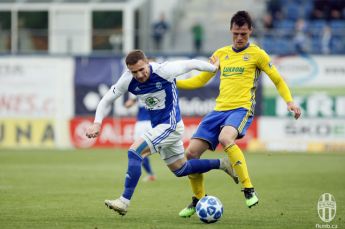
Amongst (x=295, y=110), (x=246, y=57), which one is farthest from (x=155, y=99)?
(x=295, y=110)

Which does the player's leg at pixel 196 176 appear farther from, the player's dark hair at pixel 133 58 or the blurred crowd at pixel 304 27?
the blurred crowd at pixel 304 27

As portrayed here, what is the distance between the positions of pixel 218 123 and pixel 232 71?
75 cm

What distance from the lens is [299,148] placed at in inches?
1120

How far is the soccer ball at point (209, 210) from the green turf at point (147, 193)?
0.14 metres

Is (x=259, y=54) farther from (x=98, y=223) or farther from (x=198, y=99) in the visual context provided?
(x=198, y=99)

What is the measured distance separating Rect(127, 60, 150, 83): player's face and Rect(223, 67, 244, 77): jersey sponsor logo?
4.67 feet

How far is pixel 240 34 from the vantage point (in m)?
11.5

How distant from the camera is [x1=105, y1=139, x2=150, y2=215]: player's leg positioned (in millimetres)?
10445

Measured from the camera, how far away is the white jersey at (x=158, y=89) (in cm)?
1085

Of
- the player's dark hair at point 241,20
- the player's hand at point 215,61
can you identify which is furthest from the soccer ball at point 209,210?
the player's dark hair at point 241,20

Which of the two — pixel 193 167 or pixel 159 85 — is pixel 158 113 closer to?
pixel 159 85

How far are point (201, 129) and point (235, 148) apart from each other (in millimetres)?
596

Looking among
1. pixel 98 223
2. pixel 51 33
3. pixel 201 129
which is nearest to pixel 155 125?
pixel 201 129

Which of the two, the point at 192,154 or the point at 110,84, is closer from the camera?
the point at 192,154
